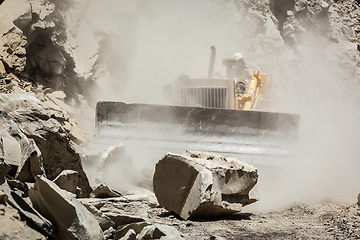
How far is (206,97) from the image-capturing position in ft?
23.8

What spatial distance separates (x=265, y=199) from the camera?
5113 millimetres

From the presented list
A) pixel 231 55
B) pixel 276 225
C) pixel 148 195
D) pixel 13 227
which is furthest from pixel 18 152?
pixel 231 55

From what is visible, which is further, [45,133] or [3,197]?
[45,133]

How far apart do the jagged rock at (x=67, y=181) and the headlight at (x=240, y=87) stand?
4.69m

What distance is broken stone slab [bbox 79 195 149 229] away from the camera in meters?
2.61

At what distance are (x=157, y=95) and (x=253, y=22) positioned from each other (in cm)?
715

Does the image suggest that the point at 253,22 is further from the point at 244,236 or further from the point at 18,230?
the point at 18,230

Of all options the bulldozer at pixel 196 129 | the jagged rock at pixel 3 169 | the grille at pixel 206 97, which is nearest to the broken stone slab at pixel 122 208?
the jagged rock at pixel 3 169

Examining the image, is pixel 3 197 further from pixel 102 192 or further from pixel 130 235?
pixel 102 192

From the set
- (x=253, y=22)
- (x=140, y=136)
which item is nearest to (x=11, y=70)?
(x=140, y=136)

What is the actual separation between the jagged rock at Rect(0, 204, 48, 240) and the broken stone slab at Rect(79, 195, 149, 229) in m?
0.76

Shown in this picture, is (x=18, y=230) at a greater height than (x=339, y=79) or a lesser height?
lesser

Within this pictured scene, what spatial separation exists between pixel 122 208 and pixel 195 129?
3.32 m

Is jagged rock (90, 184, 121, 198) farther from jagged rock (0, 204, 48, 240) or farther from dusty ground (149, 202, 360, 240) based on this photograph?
jagged rock (0, 204, 48, 240)
